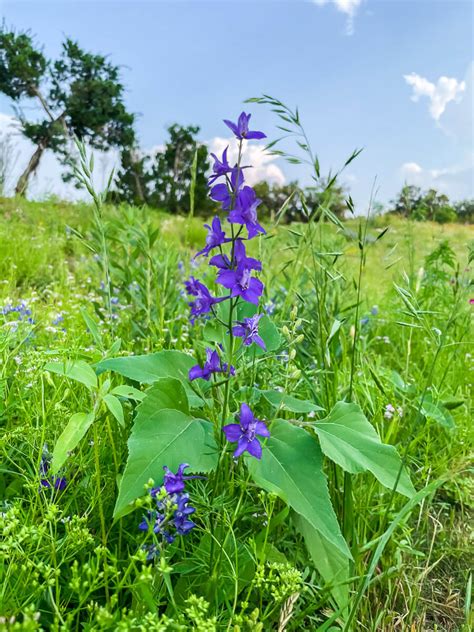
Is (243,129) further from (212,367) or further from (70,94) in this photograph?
(70,94)

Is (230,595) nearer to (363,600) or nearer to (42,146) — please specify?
(363,600)

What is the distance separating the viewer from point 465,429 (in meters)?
1.88

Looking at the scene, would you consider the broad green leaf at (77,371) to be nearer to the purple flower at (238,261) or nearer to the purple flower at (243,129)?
the purple flower at (238,261)

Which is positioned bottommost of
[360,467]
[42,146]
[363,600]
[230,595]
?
[363,600]

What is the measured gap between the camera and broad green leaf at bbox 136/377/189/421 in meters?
1.08

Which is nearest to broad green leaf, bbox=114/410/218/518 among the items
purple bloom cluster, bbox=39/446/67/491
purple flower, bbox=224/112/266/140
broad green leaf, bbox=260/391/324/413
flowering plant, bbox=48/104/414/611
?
flowering plant, bbox=48/104/414/611

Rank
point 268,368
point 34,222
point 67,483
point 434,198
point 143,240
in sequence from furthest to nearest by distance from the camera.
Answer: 1. point 34,222
2. point 434,198
3. point 143,240
4. point 268,368
5. point 67,483

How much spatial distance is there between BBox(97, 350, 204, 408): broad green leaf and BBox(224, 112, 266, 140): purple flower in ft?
2.02

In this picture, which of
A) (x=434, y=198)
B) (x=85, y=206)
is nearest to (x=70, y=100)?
(x=85, y=206)

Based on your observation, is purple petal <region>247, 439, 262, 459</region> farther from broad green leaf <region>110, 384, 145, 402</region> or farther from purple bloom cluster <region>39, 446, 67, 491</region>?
purple bloom cluster <region>39, 446, 67, 491</region>

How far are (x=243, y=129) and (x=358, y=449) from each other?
31.8 inches

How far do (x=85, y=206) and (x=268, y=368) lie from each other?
6554 mm

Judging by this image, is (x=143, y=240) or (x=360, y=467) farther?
(x=143, y=240)

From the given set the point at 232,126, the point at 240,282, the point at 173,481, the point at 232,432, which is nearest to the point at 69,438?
the point at 173,481
